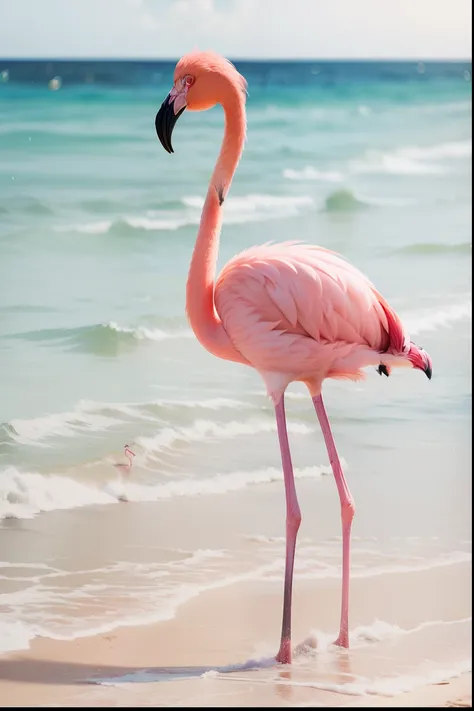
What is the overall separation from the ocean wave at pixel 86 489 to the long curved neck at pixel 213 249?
0.45m

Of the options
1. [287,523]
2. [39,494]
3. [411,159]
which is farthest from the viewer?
[411,159]

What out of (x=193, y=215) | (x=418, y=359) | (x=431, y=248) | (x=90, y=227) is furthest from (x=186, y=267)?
(x=431, y=248)

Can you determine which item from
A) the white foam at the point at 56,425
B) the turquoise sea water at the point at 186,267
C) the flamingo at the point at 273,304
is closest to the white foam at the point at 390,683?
the flamingo at the point at 273,304

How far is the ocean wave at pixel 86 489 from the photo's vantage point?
8.23 feet

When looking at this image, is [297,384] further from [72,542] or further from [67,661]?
[67,661]

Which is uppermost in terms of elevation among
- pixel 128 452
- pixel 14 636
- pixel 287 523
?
pixel 128 452

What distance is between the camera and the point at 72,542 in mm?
2535

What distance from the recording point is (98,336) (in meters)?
2.61

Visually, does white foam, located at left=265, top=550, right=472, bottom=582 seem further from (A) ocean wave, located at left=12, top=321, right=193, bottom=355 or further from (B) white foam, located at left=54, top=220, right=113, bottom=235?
(B) white foam, located at left=54, top=220, right=113, bottom=235

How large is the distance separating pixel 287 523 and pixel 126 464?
1.44 ft

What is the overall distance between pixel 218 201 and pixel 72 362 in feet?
1.77

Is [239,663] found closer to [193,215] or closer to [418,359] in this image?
[418,359]

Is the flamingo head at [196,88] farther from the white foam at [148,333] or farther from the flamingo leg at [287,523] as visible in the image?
the flamingo leg at [287,523]

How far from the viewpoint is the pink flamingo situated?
2.63 metres
